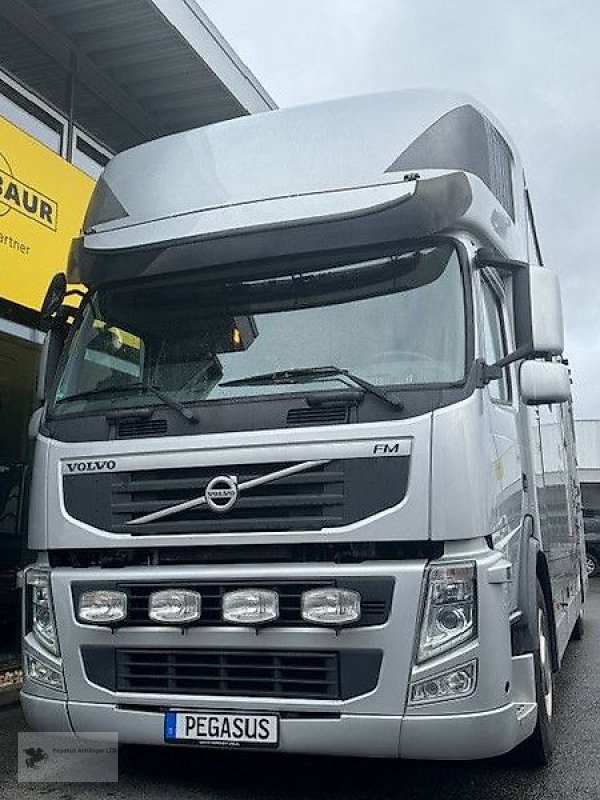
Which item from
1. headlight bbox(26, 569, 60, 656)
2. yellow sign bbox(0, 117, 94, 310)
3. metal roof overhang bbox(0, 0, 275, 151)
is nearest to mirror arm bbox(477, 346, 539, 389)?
headlight bbox(26, 569, 60, 656)

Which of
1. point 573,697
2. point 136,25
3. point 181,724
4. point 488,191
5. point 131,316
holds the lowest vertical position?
point 573,697

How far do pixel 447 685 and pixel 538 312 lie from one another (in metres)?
1.68

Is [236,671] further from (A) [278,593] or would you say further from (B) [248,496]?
(B) [248,496]

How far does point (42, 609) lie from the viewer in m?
4.00

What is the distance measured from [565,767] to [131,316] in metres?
3.15

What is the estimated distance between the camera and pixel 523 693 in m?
3.65

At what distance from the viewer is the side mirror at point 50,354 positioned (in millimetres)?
4527

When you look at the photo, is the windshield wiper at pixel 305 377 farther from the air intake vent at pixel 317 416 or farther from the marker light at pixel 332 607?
the marker light at pixel 332 607

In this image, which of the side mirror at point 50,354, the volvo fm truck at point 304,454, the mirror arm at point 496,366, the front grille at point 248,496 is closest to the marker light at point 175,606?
the volvo fm truck at point 304,454

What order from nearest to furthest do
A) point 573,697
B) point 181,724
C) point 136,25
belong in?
point 181,724 < point 573,697 < point 136,25

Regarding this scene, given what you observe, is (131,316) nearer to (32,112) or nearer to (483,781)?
(483,781)

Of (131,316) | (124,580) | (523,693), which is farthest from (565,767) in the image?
(131,316)

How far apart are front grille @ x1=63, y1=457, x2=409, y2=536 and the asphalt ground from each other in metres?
1.27

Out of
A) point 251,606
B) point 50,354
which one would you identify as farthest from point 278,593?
point 50,354
